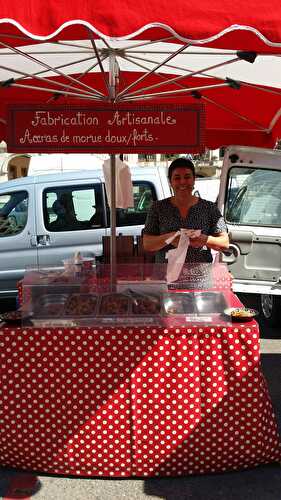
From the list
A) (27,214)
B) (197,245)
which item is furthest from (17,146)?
(27,214)

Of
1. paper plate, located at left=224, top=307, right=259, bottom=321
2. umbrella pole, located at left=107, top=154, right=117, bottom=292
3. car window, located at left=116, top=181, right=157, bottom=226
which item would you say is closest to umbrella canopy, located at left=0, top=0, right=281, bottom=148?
umbrella pole, located at left=107, top=154, right=117, bottom=292

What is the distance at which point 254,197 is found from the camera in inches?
262

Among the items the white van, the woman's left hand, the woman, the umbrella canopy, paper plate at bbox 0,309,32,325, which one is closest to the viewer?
the umbrella canopy

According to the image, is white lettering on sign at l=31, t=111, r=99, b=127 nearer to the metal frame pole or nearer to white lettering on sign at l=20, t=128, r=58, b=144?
white lettering on sign at l=20, t=128, r=58, b=144

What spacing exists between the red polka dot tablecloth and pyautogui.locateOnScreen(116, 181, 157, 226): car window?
186 inches

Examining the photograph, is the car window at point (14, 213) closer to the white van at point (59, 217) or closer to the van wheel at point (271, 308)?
the white van at point (59, 217)

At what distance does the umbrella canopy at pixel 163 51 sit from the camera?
2.45m

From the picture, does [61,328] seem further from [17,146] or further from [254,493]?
[254,493]

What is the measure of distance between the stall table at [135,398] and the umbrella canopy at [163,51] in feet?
4.98

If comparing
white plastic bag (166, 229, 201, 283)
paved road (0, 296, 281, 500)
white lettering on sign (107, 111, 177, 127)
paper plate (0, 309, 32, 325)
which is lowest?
paved road (0, 296, 281, 500)

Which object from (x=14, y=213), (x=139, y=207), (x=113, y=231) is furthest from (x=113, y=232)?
(x=14, y=213)

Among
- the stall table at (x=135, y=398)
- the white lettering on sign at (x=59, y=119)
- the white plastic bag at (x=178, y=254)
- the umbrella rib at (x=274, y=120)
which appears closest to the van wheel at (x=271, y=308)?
the umbrella rib at (x=274, y=120)

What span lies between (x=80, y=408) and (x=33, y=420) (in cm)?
29

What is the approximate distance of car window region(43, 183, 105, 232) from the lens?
26.2ft
